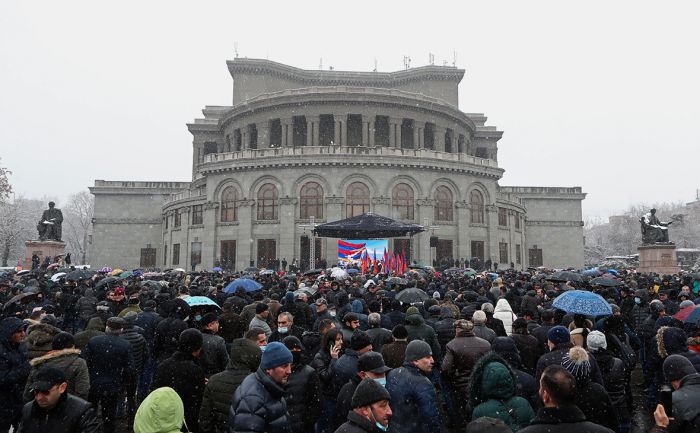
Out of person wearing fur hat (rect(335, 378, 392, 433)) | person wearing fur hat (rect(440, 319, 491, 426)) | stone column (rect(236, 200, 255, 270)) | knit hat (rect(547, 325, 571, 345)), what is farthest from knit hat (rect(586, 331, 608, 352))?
stone column (rect(236, 200, 255, 270))

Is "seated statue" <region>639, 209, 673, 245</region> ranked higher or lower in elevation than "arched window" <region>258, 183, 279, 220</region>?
lower

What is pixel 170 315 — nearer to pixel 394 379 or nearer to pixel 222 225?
pixel 394 379

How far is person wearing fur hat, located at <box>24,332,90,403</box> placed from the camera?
20.8ft

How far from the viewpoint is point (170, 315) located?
30.1 feet

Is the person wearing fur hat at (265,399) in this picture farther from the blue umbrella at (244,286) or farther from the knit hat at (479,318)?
the blue umbrella at (244,286)

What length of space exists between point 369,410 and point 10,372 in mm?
4637

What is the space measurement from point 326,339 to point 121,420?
503 centimetres

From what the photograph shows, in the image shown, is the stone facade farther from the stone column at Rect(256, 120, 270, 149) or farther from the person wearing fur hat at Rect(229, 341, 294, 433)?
the person wearing fur hat at Rect(229, 341, 294, 433)

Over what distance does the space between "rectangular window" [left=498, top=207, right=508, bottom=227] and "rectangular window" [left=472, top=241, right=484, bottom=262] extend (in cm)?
428

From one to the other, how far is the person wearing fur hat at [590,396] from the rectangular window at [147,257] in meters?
54.7

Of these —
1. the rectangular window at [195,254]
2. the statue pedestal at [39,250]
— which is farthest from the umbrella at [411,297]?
the statue pedestal at [39,250]

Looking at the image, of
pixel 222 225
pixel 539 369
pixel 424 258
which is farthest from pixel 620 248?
pixel 539 369

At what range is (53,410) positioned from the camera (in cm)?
458

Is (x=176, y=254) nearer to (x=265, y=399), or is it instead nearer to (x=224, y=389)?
(x=224, y=389)
